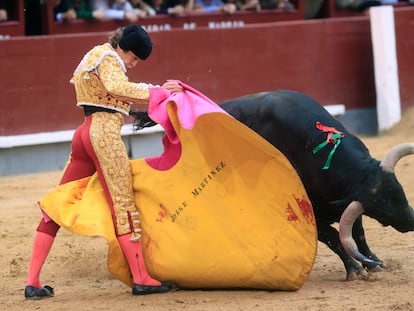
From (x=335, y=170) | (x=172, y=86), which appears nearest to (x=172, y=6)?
(x=335, y=170)

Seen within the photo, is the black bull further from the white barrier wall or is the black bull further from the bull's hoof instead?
the white barrier wall

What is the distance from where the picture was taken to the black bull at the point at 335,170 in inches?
171

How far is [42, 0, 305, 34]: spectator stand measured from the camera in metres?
9.12

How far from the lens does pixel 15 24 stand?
8.89 metres

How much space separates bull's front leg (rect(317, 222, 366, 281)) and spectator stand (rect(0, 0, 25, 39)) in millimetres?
4867

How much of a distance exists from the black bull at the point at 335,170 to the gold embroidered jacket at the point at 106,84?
39 centimetres

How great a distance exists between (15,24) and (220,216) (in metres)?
5.08

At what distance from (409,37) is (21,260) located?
597 cm

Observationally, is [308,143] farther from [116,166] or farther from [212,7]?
[212,7]

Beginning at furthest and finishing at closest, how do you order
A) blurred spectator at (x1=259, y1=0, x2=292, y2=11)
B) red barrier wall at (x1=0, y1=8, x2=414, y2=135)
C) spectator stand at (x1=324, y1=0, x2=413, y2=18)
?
1. spectator stand at (x1=324, y1=0, x2=413, y2=18)
2. blurred spectator at (x1=259, y1=0, x2=292, y2=11)
3. red barrier wall at (x1=0, y1=8, x2=414, y2=135)

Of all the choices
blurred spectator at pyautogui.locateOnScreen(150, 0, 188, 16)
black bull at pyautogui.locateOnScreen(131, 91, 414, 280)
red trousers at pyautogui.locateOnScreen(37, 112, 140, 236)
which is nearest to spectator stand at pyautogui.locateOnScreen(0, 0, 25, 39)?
blurred spectator at pyautogui.locateOnScreen(150, 0, 188, 16)

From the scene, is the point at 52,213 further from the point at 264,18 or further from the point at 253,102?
the point at 264,18

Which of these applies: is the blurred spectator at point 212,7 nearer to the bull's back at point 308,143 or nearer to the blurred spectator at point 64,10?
the blurred spectator at point 64,10

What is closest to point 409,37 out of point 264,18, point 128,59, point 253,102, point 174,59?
point 264,18
